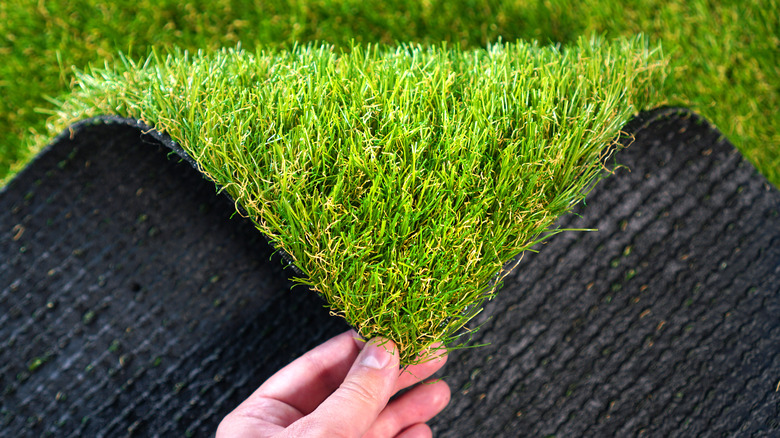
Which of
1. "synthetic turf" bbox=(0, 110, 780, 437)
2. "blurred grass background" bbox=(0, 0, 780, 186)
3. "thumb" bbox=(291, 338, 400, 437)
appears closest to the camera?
"thumb" bbox=(291, 338, 400, 437)

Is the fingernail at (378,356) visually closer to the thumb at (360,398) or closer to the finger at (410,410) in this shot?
the thumb at (360,398)

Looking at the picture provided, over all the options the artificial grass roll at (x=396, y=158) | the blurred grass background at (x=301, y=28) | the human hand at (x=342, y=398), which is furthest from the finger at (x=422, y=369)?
the blurred grass background at (x=301, y=28)

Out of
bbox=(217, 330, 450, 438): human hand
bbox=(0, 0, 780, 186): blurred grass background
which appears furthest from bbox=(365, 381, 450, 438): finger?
bbox=(0, 0, 780, 186): blurred grass background

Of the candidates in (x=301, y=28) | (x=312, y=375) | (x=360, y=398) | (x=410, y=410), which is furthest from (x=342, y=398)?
(x=301, y=28)

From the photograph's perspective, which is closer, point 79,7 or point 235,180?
point 235,180

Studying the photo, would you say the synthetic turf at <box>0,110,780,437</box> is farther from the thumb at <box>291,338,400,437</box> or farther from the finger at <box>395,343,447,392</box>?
the thumb at <box>291,338,400,437</box>

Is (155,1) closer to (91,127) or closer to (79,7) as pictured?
(79,7)

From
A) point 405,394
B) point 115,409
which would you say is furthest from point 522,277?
point 115,409
